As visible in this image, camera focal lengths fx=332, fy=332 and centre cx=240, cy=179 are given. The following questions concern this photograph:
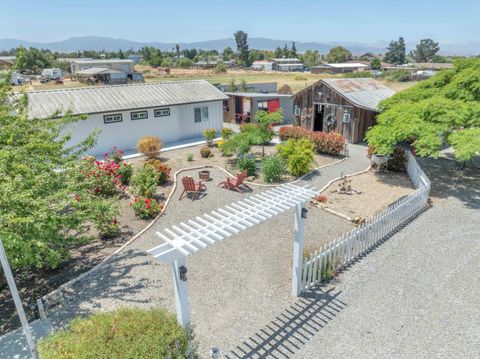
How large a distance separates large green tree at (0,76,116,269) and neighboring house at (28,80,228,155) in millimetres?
9690

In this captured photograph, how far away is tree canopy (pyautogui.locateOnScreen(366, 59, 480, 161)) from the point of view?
13344mm

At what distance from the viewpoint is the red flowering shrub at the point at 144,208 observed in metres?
12.1

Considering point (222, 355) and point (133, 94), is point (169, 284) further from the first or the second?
point (133, 94)

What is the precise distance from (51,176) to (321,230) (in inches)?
320

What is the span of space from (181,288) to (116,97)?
713 inches

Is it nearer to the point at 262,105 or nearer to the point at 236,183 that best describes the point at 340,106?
the point at 262,105

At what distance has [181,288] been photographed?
5.65 metres

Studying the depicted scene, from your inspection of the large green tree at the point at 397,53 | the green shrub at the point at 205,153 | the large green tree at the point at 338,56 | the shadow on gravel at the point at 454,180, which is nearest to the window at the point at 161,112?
the green shrub at the point at 205,153

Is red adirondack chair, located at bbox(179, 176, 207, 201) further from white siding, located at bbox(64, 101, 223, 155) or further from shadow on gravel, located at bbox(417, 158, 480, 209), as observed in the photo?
shadow on gravel, located at bbox(417, 158, 480, 209)

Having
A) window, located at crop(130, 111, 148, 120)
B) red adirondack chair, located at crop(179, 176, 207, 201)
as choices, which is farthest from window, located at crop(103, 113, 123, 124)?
red adirondack chair, located at crop(179, 176, 207, 201)

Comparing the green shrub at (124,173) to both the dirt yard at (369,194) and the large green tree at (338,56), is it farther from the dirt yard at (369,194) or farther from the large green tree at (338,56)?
the large green tree at (338,56)

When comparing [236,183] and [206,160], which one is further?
[206,160]

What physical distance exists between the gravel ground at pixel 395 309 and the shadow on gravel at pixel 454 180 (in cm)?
346

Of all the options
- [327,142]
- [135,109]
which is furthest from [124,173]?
[327,142]
